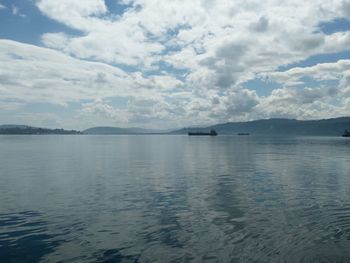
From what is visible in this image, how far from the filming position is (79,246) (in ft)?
87.9

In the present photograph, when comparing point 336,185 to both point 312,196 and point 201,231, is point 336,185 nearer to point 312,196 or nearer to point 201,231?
point 312,196

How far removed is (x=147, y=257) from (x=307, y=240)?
1299cm

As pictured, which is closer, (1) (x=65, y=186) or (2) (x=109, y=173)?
(1) (x=65, y=186)

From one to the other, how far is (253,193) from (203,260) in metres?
26.1

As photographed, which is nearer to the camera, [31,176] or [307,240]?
[307,240]

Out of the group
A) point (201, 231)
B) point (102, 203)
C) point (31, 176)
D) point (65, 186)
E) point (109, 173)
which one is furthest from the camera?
point (109, 173)

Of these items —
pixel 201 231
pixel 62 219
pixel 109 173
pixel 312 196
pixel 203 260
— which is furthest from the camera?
pixel 109 173

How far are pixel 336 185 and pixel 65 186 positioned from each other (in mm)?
42217

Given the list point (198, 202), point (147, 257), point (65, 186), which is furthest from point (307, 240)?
point (65, 186)

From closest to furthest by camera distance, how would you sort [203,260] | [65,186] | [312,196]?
[203,260]
[312,196]
[65,186]

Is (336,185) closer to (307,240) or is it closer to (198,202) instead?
(198,202)

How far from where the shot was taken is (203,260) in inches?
948

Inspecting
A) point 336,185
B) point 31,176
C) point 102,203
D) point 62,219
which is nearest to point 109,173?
point 31,176

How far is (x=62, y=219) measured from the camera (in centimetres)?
3462
